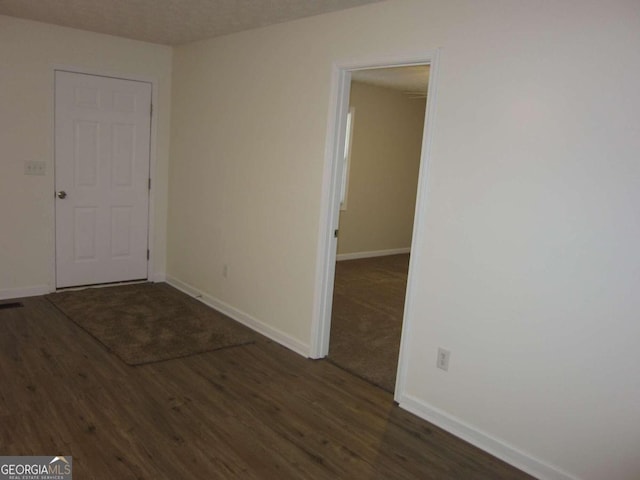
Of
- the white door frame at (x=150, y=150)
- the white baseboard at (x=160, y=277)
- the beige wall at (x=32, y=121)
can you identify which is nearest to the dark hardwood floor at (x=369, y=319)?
the white baseboard at (x=160, y=277)

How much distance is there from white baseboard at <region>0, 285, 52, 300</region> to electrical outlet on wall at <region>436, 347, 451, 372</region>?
3.62 meters

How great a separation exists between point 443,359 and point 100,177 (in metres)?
3.61

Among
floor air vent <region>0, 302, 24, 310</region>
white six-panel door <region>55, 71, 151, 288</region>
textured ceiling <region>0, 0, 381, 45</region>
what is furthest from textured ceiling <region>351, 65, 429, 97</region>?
floor air vent <region>0, 302, 24, 310</region>

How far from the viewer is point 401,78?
584cm

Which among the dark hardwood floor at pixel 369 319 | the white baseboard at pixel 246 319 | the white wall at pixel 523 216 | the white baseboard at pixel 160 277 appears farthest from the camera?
the white baseboard at pixel 160 277

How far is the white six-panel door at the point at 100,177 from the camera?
15.2 feet

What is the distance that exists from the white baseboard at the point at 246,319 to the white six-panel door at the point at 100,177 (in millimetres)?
605

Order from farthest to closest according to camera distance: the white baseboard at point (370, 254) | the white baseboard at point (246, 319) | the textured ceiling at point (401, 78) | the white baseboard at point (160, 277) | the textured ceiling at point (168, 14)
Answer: the white baseboard at point (370, 254), the white baseboard at point (160, 277), the textured ceiling at point (401, 78), the white baseboard at point (246, 319), the textured ceiling at point (168, 14)

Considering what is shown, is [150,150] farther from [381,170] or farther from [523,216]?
A: [523,216]

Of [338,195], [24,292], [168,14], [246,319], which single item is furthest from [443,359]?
[24,292]

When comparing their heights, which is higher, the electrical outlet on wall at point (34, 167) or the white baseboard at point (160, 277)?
Answer: the electrical outlet on wall at point (34, 167)

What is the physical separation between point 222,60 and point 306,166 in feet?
4.72

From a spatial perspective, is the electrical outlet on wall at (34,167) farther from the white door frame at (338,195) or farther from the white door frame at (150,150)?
the white door frame at (338,195)

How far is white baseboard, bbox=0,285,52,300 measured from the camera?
4.49m
